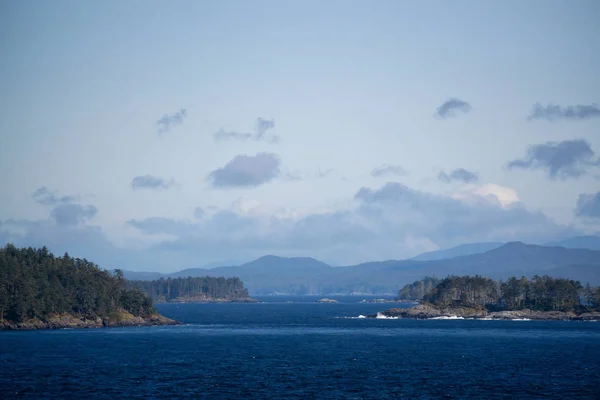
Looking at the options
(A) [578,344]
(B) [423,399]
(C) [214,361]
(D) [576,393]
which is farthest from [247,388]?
(A) [578,344]

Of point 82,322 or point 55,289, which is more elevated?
point 55,289

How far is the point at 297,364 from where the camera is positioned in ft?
342

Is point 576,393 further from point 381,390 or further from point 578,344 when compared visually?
point 578,344

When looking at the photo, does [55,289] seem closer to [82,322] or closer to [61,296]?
[61,296]

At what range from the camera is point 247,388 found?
269 feet

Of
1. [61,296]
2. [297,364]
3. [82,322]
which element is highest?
[61,296]

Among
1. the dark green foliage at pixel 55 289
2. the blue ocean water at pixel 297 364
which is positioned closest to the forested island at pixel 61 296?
the dark green foliage at pixel 55 289

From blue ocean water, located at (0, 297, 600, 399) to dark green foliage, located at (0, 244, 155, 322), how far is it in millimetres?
10888

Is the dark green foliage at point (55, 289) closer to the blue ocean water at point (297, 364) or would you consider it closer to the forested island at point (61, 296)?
the forested island at point (61, 296)

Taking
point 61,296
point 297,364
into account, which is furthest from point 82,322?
point 297,364

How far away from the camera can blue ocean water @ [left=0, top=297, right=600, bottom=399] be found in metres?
79.9

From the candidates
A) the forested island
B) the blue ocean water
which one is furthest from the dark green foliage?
the blue ocean water

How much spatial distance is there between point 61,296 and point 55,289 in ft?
6.99

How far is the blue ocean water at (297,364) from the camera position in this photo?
79938 mm
